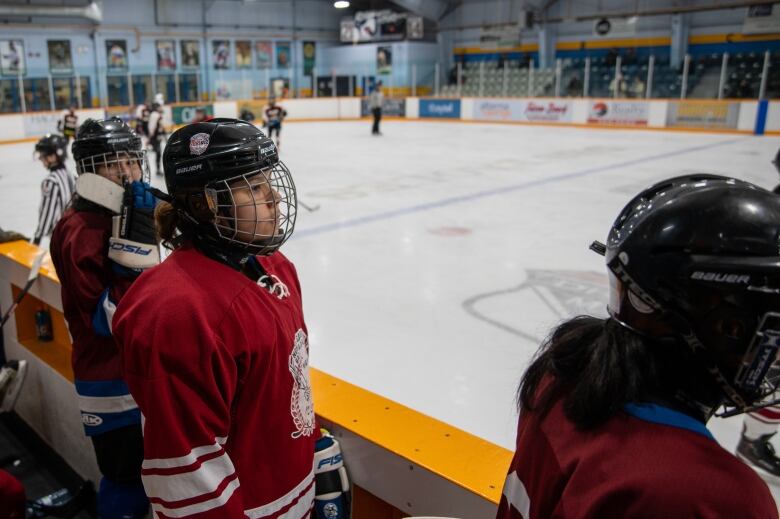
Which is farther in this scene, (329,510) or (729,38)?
(729,38)

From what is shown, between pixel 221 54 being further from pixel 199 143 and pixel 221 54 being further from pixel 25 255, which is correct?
pixel 199 143

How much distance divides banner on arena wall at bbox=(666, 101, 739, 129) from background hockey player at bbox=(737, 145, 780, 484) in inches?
638

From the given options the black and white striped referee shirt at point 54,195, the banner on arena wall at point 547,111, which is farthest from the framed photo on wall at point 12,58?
the black and white striped referee shirt at point 54,195

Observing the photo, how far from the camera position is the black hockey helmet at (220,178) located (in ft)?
4.06

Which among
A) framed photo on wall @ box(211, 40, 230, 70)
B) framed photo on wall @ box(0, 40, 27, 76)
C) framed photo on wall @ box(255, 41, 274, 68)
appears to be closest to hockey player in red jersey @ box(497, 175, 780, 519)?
framed photo on wall @ box(0, 40, 27, 76)

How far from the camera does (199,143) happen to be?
1.24 metres

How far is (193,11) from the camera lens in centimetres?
2500

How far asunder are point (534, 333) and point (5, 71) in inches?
814

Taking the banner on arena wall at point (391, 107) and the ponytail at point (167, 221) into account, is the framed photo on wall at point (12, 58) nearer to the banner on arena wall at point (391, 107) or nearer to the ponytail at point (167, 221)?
the banner on arena wall at point (391, 107)

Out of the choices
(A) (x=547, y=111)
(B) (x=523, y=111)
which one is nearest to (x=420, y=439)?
(A) (x=547, y=111)

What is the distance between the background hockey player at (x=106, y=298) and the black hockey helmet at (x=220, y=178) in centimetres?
64

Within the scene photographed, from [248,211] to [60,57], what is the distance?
923 inches

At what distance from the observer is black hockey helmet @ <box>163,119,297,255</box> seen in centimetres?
124

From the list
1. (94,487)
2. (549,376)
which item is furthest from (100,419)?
(549,376)
